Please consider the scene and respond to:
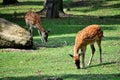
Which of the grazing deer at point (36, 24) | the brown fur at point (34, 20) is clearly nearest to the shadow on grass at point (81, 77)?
the grazing deer at point (36, 24)

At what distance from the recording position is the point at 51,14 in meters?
33.2

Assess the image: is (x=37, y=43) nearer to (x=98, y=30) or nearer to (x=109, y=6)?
(x=98, y=30)

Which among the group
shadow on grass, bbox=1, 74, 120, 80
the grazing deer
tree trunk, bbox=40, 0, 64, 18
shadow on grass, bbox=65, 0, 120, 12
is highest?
shadow on grass, bbox=1, 74, 120, 80

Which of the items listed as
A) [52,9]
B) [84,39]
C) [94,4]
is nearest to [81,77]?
[84,39]

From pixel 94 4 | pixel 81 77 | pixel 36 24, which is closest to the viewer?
pixel 81 77

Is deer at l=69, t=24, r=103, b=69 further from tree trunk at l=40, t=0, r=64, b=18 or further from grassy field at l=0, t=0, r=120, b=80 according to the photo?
tree trunk at l=40, t=0, r=64, b=18

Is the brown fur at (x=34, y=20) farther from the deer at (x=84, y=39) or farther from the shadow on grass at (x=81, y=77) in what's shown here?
the shadow on grass at (x=81, y=77)

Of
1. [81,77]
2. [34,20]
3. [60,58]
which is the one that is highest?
[81,77]

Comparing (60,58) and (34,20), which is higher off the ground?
(60,58)

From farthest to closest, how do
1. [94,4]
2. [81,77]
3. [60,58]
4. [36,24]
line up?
[94,4] < [36,24] < [60,58] < [81,77]

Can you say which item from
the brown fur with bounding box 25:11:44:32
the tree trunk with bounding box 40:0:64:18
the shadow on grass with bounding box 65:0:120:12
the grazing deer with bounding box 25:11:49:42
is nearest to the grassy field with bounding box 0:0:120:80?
the grazing deer with bounding box 25:11:49:42

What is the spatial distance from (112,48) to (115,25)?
9.68 meters

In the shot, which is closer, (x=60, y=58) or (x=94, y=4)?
(x=60, y=58)

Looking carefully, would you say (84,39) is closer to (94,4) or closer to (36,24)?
(36,24)
